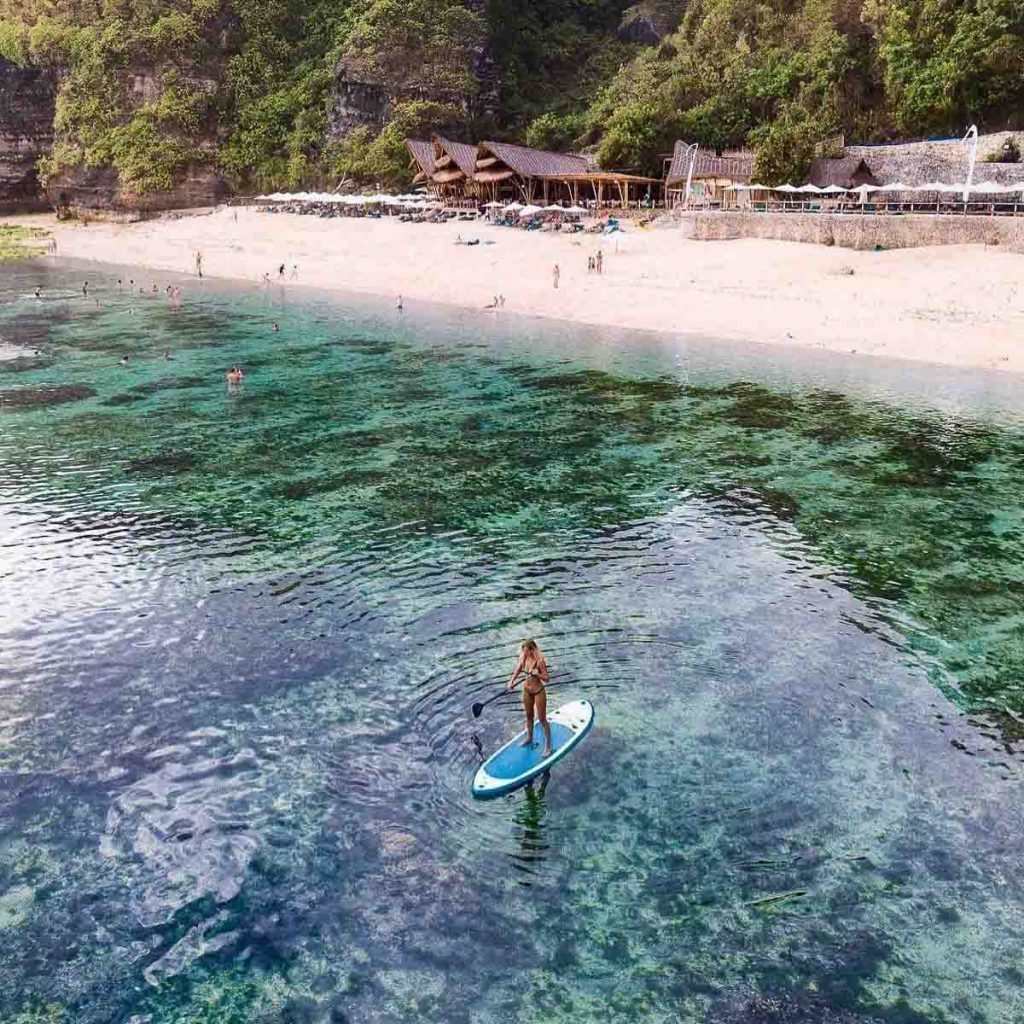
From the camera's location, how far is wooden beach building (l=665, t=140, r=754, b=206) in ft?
210

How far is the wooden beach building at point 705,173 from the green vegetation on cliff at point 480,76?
3030 mm

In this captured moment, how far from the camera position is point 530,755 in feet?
35.8

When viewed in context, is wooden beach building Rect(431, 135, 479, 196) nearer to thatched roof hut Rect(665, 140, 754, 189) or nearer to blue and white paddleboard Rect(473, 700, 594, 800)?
thatched roof hut Rect(665, 140, 754, 189)

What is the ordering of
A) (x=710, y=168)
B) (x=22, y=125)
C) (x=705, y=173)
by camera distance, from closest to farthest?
1. (x=705, y=173)
2. (x=710, y=168)
3. (x=22, y=125)

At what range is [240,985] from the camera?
8266mm

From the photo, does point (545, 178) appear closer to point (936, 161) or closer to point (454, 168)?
point (454, 168)

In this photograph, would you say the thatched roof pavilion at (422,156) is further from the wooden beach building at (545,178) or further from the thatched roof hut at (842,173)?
the thatched roof hut at (842,173)

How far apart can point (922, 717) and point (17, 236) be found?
94139 mm

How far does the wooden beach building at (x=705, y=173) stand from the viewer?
210 ft

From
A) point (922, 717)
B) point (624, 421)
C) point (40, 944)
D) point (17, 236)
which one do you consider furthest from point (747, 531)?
point (17, 236)

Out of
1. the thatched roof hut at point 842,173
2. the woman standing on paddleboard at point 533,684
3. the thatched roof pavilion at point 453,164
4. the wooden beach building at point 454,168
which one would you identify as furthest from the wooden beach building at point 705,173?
the woman standing on paddleboard at point 533,684

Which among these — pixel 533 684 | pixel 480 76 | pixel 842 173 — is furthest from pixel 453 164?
pixel 533 684

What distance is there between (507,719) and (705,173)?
197 ft

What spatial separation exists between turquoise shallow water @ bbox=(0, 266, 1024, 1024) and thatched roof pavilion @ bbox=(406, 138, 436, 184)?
184 feet
